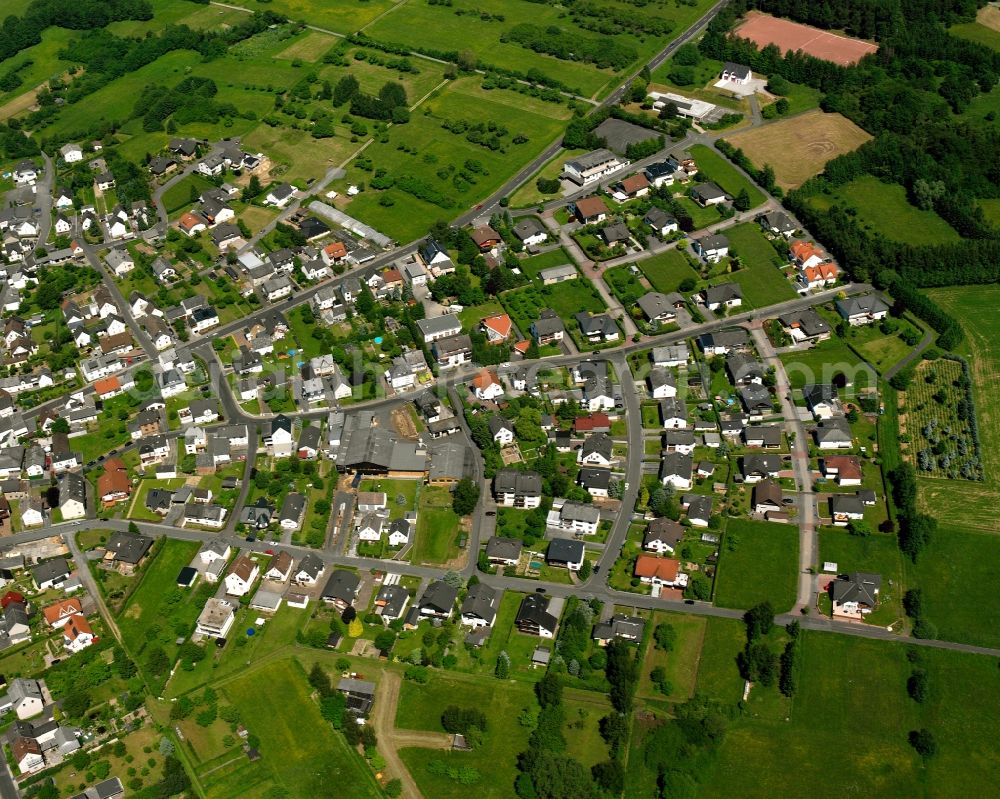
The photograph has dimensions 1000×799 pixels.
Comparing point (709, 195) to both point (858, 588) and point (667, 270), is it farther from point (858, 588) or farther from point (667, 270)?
point (858, 588)

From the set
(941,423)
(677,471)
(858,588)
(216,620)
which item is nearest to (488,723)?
(216,620)

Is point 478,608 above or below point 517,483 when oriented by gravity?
below

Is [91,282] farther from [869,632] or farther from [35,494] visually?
[869,632]

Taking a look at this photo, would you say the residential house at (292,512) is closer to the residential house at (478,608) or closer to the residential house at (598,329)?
the residential house at (478,608)

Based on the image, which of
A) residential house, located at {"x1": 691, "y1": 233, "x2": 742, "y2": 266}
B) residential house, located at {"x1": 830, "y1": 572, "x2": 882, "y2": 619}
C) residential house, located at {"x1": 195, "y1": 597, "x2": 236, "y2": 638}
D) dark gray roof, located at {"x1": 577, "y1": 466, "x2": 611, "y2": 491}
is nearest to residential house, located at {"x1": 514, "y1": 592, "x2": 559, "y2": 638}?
dark gray roof, located at {"x1": 577, "y1": 466, "x2": 611, "y2": 491}

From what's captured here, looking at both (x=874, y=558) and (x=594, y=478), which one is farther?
(x=594, y=478)

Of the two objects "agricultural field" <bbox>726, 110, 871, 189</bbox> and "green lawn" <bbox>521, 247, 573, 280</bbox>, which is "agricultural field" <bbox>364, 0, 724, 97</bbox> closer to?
"agricultural field" <bbox>726, 110, 871, 189</bbox>

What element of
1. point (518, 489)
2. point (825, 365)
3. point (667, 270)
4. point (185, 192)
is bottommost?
point (518, 489)

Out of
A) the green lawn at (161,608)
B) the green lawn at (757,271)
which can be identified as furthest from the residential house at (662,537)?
the green lawn at (161,608)
